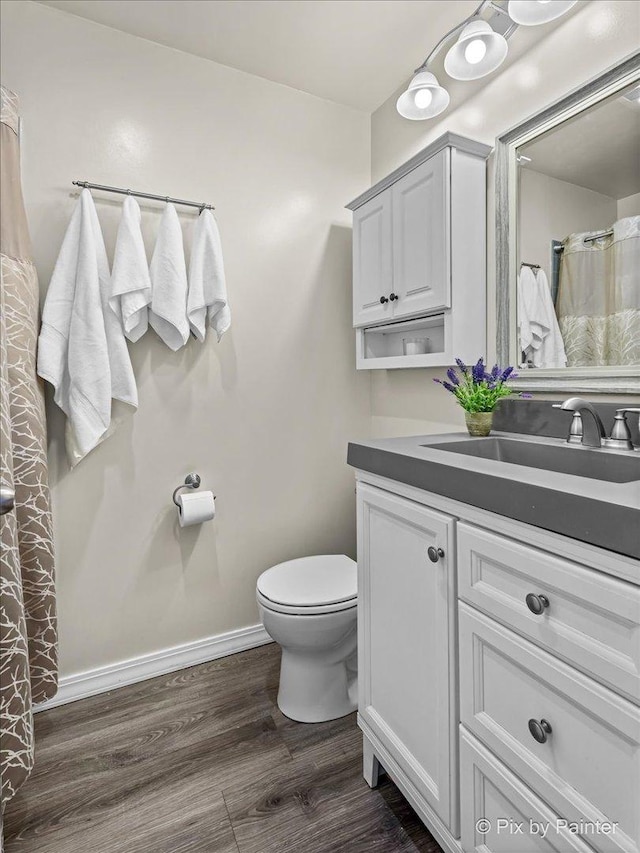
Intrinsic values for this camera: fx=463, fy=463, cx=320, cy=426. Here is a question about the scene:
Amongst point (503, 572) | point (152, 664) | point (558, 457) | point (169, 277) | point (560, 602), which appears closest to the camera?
point (560, 602)

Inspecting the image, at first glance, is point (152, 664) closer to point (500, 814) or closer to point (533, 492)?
point (500, 814)

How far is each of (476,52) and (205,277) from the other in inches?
46.1

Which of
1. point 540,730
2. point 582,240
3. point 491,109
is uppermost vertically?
point 491,109

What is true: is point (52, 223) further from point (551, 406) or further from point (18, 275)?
point (551, 406)

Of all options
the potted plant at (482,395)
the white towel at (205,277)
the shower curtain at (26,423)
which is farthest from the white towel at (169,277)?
the potted plant at (482,395)

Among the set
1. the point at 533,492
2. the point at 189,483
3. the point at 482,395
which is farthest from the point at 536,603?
the point at 189,483

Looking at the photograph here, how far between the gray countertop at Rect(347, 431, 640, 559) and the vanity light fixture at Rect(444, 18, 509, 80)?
1.19 metres

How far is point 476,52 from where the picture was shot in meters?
1.41

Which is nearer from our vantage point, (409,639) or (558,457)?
(409,639)

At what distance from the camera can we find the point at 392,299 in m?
1.82

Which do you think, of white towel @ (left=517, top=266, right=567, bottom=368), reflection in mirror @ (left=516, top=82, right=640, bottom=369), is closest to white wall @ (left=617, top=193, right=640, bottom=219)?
reflection in mirror @ (left=516, top=82, right=640, bottom=369)

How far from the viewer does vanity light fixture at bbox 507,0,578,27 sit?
1196 millimetres

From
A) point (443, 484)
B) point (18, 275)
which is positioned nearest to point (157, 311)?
point (18, 275)

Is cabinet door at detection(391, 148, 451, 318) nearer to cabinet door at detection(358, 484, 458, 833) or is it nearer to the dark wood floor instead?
cabinet door at detection(358, 484, 458, 833)
